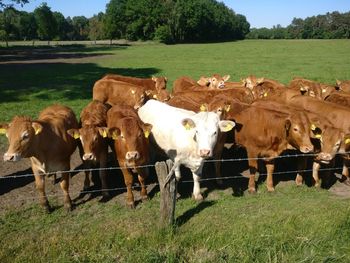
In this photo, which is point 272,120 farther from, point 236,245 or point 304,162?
point 236,245

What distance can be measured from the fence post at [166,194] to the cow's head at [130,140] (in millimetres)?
1113

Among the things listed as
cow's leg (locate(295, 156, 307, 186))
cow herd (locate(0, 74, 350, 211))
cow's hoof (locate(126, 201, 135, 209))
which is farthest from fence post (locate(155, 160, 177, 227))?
cow's leg (locate(295, 156, 307, 186))

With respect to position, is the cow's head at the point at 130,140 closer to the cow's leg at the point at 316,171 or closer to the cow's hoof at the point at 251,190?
the cow's hoof at the point at 251,190

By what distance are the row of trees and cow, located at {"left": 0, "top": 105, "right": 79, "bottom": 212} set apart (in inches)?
4485

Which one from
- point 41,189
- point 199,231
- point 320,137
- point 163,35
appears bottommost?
point 199,231

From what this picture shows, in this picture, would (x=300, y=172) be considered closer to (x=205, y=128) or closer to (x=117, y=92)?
(x=205, y=128)

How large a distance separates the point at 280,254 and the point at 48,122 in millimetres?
4295

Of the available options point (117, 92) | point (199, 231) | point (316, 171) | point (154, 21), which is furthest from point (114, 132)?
point (154, 21)

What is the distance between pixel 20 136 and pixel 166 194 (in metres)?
2.37

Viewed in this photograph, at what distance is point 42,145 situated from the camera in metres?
6.39

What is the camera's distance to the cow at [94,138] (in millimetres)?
6566

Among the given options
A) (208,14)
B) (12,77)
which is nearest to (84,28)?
(208,14)

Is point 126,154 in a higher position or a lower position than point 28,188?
higher

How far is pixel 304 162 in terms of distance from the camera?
7855 millimetres
